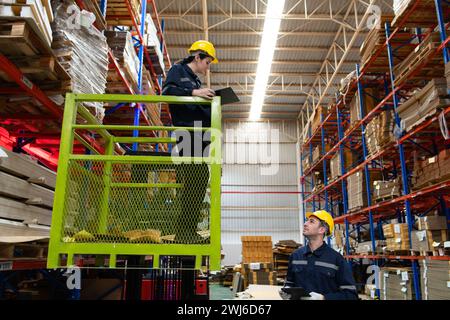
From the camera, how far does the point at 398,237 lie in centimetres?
831

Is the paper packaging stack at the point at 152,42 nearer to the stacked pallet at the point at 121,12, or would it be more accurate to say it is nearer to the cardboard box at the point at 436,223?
the stacked pallet at the point at 121,12

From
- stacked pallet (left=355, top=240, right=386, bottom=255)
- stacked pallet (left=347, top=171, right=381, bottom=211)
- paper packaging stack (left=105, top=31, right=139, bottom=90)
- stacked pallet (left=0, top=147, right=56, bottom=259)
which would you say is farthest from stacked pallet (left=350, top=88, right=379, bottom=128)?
stacked pallet (left=0, top=147, right=56, bottom=259)

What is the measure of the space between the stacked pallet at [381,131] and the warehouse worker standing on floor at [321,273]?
5.32 meters

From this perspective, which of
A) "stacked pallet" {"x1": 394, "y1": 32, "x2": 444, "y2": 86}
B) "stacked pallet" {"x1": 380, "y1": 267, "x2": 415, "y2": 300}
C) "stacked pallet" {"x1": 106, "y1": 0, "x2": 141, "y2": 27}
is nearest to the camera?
"stacked pallet" {"x1": 394, "y1": 32, "x2": 444, "y2": 86}

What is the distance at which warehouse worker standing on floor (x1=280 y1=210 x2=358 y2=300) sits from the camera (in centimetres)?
388

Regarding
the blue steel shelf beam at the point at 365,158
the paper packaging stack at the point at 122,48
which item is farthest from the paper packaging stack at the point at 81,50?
the blue steel shelf beam at the point at 365,158

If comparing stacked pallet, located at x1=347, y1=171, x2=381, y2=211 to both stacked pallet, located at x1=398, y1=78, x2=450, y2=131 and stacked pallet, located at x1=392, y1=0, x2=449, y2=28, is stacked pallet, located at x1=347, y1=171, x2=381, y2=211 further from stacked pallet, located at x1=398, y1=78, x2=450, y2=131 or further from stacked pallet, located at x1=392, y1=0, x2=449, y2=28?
stacked pallet, located at x1=392, y1=0, x2=449, y2=28

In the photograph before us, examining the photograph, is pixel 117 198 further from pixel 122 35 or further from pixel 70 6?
pixel 122 35

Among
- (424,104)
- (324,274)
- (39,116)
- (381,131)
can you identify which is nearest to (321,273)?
(324,274)

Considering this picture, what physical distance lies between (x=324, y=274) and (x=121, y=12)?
6507 millimetres

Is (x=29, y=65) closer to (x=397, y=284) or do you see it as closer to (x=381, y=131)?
(x=381, y=131)

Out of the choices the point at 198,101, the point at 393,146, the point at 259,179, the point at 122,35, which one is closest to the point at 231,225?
the point at 259,179

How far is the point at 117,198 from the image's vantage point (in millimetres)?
3457

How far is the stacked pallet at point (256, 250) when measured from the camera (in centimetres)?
1548
